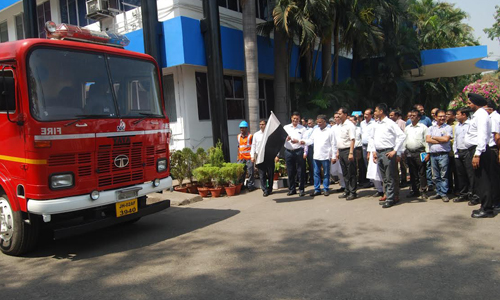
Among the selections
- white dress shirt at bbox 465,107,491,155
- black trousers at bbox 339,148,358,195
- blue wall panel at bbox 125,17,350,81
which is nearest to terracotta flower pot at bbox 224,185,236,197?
black trousers at bbox 339,148,358,195

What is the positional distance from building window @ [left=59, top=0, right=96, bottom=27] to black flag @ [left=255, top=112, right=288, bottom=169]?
32.3ft

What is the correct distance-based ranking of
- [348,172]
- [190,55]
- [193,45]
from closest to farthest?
[348,172] < [190,55] < [193,45]

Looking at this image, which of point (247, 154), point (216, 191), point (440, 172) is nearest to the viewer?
point (440, 172)

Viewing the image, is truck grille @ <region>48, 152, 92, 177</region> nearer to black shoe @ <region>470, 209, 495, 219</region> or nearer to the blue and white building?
black shoe @ <region>470, 209, 495, 219</region>

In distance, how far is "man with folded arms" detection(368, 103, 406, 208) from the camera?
24.1ft

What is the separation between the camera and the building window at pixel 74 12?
15258 mm

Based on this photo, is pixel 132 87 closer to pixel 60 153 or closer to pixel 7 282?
pixel 60 153

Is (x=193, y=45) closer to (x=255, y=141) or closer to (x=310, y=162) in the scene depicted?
(x=255, y=141)

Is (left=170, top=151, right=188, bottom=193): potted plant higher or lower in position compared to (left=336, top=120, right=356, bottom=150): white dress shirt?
lower

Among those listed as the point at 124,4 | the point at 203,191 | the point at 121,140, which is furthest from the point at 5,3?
the point at 121,140

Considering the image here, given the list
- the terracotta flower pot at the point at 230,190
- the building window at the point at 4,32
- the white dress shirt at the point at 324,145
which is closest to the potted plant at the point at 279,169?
the terracotta flower pot at the point at 230,190

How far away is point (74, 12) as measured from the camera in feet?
51.3

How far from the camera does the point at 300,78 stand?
17.0 metres

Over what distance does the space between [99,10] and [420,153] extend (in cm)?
1127
